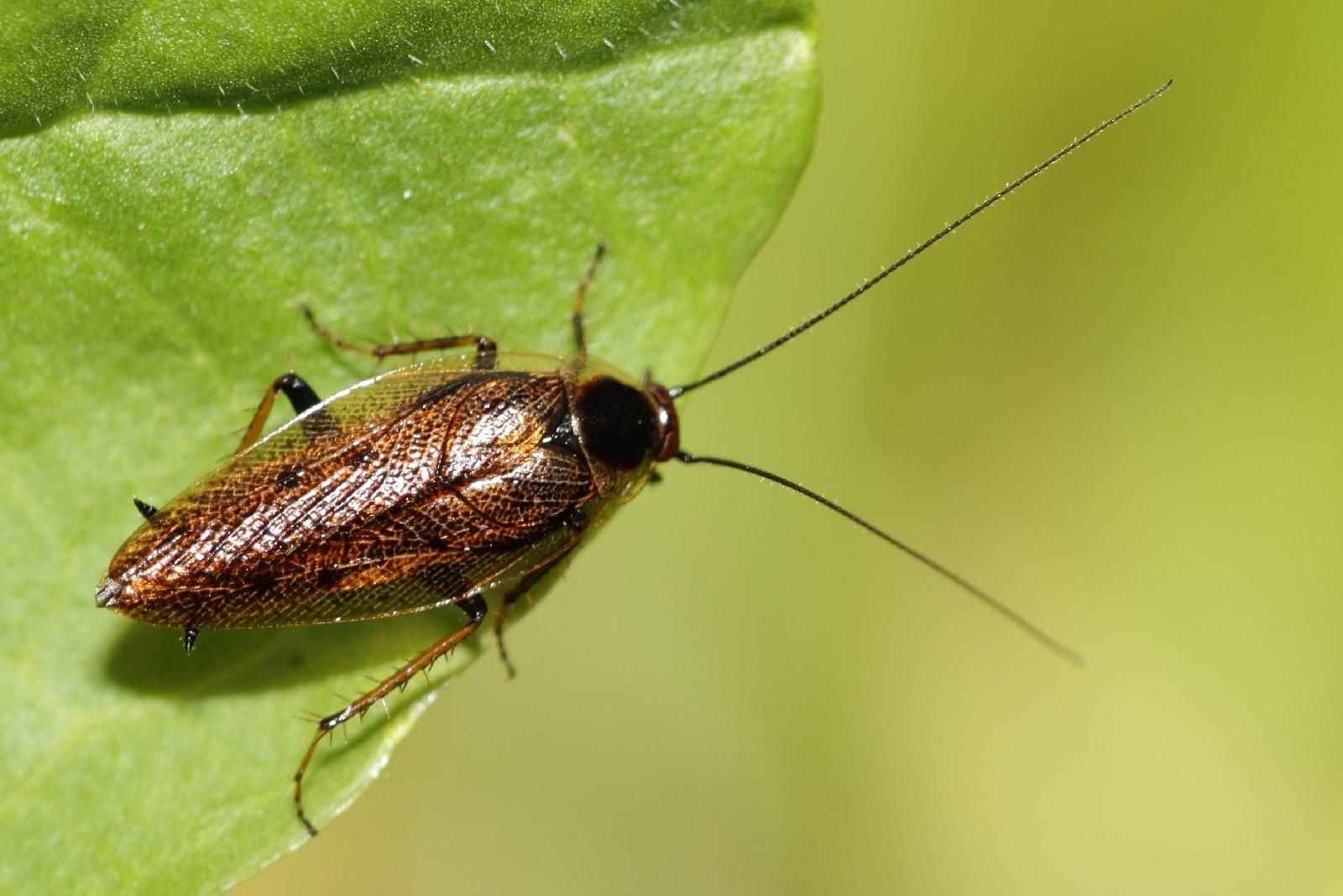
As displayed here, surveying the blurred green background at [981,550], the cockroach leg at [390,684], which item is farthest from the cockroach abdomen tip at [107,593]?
the blurred green background at [981,550]

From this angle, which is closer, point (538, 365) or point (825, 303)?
point (538, 365)

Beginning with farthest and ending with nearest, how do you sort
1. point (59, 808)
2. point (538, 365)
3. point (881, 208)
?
point (881, 208) < point (538, 365) < point (59, 808)

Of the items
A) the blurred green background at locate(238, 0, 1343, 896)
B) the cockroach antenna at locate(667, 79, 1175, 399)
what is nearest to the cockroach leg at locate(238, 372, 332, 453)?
the cockroach antenna at locate(667, 79, 1175, 399)

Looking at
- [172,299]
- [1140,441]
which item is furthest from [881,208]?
[172,299]

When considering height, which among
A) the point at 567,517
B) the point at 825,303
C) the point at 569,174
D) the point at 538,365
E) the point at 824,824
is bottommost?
the point at 824,824

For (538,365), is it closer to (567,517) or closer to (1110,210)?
(567,517)

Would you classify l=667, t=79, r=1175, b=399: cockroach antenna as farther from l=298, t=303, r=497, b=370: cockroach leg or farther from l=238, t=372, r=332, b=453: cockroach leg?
l=238, t=372, r=332, b=453: cockroach leg
